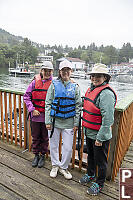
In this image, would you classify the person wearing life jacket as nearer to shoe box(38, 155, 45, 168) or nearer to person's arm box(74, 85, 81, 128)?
person's arm box(74, 85, 81, 128)

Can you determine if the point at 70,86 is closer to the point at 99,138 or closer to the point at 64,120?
the point at 64,120

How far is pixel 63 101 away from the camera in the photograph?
202cm

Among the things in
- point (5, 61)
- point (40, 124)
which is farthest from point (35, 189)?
point (5, 61)

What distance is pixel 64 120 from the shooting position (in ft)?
6.82

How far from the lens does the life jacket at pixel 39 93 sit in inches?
89.1

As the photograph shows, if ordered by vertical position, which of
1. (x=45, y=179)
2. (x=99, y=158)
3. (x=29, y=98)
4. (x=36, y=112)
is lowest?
(x=45, y=179)

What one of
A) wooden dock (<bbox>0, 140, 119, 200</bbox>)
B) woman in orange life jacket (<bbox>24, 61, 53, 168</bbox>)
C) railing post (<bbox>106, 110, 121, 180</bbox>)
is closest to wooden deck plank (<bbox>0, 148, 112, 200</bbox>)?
wooden dock (<bbox>0, 140, 119, 200</bbox>)

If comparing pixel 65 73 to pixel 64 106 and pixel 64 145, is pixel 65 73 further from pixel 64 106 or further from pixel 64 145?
pixel 64 145

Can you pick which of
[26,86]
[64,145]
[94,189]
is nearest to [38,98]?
[64,145]

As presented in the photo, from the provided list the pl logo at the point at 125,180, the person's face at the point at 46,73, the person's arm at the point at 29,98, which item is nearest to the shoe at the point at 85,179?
the pl logo at the point at 125,180

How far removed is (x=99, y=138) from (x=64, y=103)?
66 cm

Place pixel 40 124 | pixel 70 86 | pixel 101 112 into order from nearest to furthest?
pixel 101 112
pixel 70 86
pixel 40 124

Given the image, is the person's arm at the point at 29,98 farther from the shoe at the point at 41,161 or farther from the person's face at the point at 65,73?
the shoe at the point at 41,161

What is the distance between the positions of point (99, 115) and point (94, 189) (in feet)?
3.32
